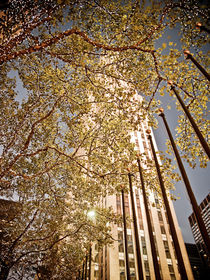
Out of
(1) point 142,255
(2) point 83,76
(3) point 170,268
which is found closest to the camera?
(2) point 83,76

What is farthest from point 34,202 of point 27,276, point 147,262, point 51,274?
point 147,262

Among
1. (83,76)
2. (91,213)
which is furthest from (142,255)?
(83,76)

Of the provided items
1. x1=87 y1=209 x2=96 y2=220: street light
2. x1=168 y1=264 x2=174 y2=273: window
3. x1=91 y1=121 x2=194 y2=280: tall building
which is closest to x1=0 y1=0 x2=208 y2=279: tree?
x1=87 y1=209 x2=96 y2=220: street light

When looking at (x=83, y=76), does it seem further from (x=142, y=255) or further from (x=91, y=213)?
(x=142, y=255)

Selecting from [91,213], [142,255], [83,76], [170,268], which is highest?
[83,76]

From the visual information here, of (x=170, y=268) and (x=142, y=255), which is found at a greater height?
(x=142, y=255)

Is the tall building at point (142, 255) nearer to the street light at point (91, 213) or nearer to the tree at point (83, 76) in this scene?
the street light at point (91, 213)

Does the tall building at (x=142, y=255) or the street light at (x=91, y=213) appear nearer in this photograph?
the street light at (x=91, y=213)

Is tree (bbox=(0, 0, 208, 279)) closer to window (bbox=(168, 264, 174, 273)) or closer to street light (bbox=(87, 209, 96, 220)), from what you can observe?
street light (bbox=(87, 209, 96, 220))

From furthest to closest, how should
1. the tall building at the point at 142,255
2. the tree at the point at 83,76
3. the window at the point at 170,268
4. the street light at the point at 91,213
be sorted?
the window at the point at 170,268 → the tall building at the point at 142,255 → the street light at the point at 91,213 → the tree at the point at 83,76

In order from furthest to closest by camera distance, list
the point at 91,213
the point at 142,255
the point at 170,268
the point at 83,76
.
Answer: the point at 142,255, the point at 170,268, the point at 91,213, the point at 83,76

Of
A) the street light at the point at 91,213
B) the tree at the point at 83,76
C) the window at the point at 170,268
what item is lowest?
the window at the point at 170,268

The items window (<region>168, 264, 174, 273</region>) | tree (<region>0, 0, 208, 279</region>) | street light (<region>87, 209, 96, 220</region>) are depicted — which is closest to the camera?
tree (<region>0, 0, 208, 279</region>)

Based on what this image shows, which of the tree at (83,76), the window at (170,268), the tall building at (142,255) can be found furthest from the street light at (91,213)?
the window at (170,268)
